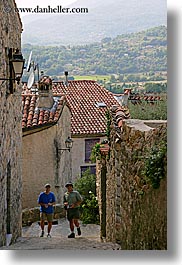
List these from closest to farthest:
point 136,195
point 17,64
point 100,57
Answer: point 17,64
point 136,195
point 100,57

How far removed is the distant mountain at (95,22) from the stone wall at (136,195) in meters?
0.79

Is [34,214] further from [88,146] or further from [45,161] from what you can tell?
[88,146]

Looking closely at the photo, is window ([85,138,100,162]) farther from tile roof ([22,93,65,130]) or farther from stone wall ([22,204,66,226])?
stone wall ([22,204,66,226])

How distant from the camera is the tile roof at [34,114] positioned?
618cm

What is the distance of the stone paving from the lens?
4.86m

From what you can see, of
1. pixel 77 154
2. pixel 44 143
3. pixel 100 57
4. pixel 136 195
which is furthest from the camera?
pixel 44 143

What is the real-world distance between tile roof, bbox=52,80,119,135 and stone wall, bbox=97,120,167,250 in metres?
0.20

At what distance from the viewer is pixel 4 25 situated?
5.01 metres

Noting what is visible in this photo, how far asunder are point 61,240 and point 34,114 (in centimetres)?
152

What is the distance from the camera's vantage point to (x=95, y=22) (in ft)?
16.3

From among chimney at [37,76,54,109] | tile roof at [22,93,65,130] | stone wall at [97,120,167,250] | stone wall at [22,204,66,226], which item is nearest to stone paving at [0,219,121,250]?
stone wall at [22,204,66,226]

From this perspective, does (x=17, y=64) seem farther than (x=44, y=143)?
No

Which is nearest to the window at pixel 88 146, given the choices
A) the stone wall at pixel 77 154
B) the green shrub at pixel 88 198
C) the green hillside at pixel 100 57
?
the stone wall at pixel 77 154

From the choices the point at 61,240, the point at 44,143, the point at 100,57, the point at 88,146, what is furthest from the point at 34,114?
the point at 61,240
